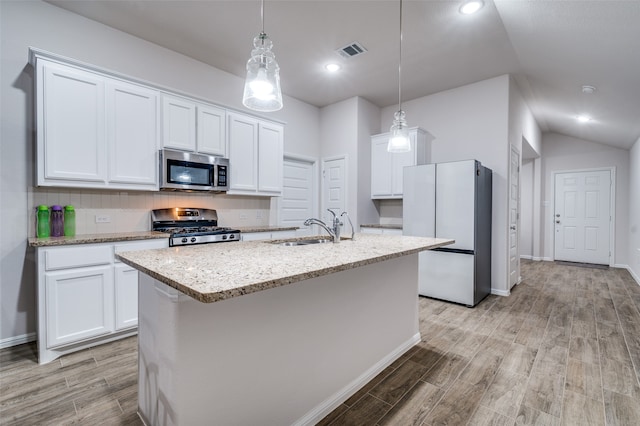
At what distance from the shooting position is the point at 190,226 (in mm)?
3424

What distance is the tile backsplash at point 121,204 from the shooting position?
2.66 metres

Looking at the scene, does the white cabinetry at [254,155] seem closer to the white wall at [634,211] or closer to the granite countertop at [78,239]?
the granite countertop at [78,239]

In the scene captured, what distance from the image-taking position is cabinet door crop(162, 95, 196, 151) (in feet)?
10.1

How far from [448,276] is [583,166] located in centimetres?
489

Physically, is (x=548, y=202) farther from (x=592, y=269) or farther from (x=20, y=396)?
(x=20, y=396)

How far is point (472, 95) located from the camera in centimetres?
419

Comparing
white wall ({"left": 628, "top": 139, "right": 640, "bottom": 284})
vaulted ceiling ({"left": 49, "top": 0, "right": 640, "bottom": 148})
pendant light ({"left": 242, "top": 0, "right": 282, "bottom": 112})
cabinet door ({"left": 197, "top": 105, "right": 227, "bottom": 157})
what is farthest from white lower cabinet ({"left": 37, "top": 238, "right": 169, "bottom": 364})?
white wall ({"left": 628, "top": 139, "right": 640, "bottom": 284})

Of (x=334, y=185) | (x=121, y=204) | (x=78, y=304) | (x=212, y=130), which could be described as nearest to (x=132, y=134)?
(x=121, y=204)

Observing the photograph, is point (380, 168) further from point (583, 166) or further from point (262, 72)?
point (583, 166)

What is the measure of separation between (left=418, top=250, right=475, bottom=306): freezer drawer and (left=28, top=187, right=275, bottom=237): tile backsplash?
253 cm

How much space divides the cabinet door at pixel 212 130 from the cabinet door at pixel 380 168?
241cm

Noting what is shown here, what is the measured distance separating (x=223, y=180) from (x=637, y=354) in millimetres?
Result: 4091

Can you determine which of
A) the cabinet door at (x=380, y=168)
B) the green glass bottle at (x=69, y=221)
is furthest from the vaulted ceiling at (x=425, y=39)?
the green glass bottle at (x=69, y=221)

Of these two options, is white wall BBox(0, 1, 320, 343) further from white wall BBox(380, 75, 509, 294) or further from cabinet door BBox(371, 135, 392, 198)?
white wall BBox(380, 75, 509, 294)
